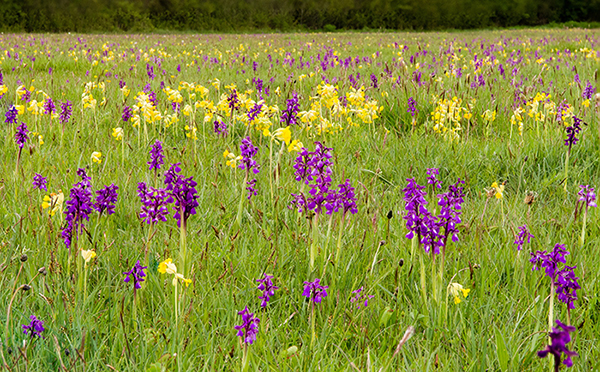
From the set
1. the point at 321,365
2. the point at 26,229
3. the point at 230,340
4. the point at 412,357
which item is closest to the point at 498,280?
the point at 412,357

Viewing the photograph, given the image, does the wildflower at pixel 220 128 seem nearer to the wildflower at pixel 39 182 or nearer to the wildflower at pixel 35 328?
the wildflower at pixel 39 182

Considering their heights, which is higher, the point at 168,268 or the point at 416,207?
the point at 416,207

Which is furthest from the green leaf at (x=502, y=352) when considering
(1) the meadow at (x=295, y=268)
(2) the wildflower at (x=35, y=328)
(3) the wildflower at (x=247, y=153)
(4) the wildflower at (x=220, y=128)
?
(4) the wildflower at (x=220, y=128)

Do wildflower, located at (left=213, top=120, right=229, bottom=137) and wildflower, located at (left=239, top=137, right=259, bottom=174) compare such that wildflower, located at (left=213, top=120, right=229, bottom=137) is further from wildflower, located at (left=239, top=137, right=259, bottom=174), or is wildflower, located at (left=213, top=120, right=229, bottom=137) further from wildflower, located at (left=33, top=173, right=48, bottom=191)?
wildflower, located at (left=239, top=137, right=259, bottom=174)

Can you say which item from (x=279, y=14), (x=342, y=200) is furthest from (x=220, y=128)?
(x=279, y=14)

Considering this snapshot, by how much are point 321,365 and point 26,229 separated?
1.65 meters

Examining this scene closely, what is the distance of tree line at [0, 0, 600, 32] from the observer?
3859 cm

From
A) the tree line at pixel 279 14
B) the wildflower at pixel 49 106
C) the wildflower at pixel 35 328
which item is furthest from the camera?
the tree line at pixel 279 14

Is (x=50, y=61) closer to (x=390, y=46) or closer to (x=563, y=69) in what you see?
(x=563, y=69)

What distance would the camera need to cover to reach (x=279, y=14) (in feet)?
155

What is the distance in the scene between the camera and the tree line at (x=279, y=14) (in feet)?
127

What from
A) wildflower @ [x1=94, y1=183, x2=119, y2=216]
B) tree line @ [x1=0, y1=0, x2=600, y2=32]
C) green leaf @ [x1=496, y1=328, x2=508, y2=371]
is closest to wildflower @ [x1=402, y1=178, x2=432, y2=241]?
green leaf @ [x1=496, y1=328, x2=508, y2=371]

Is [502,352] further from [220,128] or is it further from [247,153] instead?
[220,128]

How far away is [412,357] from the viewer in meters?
1.66
